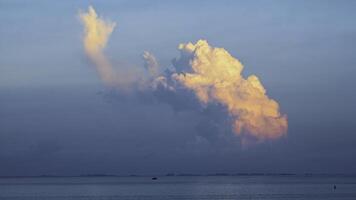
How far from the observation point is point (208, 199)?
12975cm

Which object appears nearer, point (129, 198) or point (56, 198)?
point (129, 198)

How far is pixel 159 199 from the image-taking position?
423 ft

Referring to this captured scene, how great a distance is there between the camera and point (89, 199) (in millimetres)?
133375

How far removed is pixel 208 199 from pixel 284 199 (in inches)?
539

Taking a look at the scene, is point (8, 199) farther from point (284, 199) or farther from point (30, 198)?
point (284, 199)

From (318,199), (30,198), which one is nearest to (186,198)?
(318,199)

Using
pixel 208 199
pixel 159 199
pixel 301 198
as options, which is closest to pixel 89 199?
pixel 159 199

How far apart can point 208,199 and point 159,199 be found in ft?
29.1

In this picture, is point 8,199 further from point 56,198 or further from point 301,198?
point 301,198

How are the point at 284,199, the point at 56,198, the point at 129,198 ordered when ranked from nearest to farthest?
1. the point at 284,199
2. the point at 129,198
3. the point at 56,198

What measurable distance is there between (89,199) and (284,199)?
118 ft

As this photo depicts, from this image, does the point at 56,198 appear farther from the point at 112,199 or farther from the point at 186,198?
the point at 186,198

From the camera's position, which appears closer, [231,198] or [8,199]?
[231,198]

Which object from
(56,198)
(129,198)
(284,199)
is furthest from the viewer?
(56,198)
